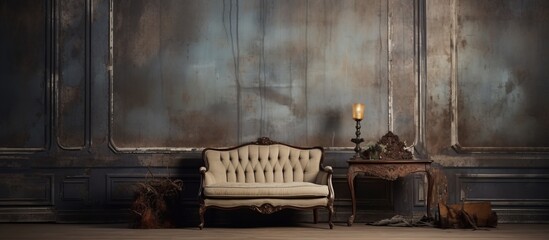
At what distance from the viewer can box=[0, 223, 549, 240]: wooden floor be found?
6797 millimetres

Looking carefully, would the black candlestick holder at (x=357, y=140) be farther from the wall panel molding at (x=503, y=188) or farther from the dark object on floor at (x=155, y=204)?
the dark object on floor at (x=155, y=204)

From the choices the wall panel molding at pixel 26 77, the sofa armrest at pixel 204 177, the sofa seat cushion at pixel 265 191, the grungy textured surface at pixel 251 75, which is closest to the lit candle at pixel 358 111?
the grungy textured surface at pixel 251 75

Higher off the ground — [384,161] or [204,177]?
[384,161]

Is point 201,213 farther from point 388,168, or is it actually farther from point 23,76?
point 23,76

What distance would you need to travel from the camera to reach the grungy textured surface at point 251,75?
820 centimetres

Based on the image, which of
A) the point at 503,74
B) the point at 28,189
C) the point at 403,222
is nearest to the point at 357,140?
the point at 403,222

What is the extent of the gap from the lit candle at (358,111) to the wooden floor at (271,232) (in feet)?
3.11

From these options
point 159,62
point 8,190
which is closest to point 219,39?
point 159,62

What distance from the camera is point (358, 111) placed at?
787 cm

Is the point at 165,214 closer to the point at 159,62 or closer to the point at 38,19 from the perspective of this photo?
the point at 159,62

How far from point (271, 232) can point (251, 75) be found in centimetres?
169

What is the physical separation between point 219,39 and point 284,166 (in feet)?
4.32

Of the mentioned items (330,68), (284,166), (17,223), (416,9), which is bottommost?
(17,223)

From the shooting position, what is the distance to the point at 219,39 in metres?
8.22
